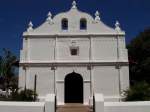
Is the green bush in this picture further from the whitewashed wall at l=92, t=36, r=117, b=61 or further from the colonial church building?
the whitewashed wall at l=92, t=36, r=117, b=61

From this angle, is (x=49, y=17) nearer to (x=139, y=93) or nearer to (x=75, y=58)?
(x=75, y=58)

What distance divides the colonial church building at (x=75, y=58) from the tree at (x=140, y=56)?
40.9 ft

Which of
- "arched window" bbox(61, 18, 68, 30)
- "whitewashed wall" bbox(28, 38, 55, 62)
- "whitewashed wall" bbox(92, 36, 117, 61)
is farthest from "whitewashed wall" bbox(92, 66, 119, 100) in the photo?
"arched window" bbox(61, 18, 68, 30)

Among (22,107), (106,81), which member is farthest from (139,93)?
(22,107)

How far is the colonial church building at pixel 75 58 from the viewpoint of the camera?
26938mm

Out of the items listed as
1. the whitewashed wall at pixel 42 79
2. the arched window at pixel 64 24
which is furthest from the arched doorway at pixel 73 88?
the arched window at pixel 64 24

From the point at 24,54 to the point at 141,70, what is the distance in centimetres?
1814

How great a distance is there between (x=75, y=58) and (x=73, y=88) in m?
3.10

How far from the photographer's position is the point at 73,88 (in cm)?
2886

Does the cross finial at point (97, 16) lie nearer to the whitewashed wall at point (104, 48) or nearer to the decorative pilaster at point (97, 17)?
the decorative pilaster at point (97, 17)

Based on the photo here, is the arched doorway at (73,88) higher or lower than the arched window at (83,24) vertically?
lower

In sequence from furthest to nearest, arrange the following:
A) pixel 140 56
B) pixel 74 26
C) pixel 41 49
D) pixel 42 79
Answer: pixel 140 56 → pixel 74 26 → pixel 41 49 → pixel 42 79

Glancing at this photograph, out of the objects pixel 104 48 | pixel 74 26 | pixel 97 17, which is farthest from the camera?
pixel 97 17

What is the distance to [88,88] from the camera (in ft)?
88.4
